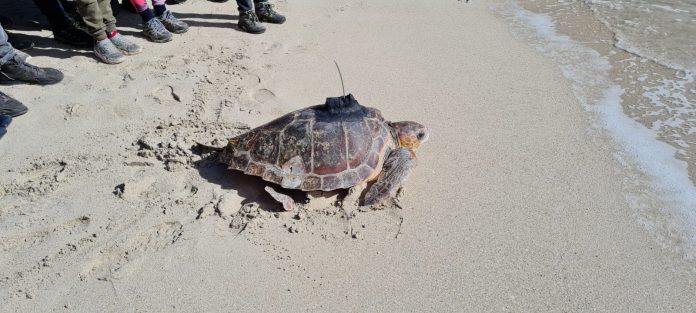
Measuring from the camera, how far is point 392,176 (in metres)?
2.49

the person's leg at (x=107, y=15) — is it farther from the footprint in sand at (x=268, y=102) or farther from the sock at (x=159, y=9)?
the footprint in sand at (x=268, y=102)

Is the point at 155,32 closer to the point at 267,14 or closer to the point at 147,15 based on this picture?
the point at 147,15

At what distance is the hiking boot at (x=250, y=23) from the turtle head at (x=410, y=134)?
2156 millimetres

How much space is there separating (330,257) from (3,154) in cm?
215

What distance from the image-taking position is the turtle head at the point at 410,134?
275 centimetres

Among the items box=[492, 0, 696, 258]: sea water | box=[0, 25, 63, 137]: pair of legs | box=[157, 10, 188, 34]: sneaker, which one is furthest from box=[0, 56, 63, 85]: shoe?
box=[492, 0, 696, 258]: sea water

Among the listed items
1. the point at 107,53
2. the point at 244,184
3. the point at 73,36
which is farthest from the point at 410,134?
the point at 73,36

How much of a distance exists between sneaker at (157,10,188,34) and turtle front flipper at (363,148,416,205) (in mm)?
A: 2698

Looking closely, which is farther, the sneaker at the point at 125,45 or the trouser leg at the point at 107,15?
the sneaker at the point at 125,45

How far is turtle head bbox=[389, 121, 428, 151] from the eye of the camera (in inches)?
108

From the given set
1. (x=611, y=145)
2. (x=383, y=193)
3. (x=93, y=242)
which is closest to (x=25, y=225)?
(x=93, y=242)

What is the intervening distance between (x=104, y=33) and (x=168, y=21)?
Result: 2.28ft

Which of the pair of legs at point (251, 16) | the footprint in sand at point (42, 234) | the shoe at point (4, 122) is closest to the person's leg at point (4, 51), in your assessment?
the shoe at point (4, 122)

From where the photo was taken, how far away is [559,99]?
3.46 metres
